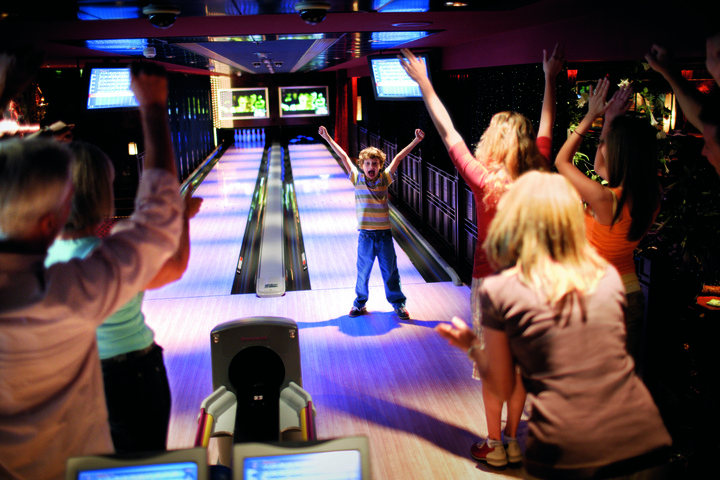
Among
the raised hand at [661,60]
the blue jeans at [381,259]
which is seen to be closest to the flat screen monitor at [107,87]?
the blue jeans at [381,259]

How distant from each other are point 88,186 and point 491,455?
1.96 m

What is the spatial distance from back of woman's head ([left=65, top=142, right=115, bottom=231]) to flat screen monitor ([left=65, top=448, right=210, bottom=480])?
27.5 inches

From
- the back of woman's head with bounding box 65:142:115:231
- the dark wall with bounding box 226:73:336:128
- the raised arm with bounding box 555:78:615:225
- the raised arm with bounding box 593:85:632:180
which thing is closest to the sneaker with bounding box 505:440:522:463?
the raised arm with bounding box 555:78:615:225

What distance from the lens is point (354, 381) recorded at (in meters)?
3.35

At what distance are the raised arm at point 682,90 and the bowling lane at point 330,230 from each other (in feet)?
10.9

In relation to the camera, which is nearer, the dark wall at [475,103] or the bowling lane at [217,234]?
the dark wall at [475,103]

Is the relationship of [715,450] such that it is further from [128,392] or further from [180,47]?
[180,47]

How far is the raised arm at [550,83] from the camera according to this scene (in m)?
2.08

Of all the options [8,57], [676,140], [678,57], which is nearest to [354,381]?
[676,140]

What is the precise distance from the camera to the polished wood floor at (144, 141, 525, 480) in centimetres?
274

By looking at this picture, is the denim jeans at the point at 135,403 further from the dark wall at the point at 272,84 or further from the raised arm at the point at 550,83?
the dark wall at the point at 272,84

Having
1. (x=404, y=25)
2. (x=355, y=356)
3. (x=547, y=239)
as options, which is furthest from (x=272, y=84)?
(x=547, y=239)

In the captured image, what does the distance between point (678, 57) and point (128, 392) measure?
2.67 metres

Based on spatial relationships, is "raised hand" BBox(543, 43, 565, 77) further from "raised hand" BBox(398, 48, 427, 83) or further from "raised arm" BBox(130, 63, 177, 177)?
"raised arm" BBox(130, 63, 177, 177)
